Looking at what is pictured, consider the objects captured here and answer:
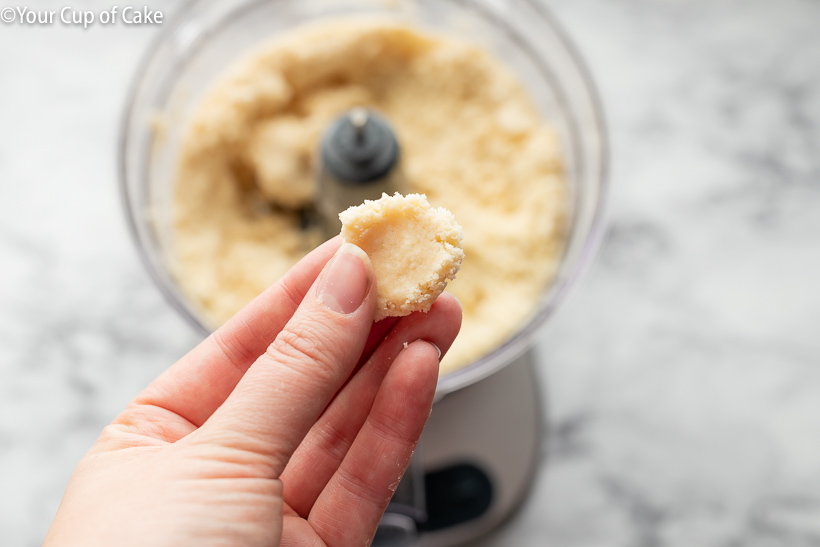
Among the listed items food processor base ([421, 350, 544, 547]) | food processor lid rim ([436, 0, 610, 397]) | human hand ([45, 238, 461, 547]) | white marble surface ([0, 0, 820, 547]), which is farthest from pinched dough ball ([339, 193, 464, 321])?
white marble surface ([0, 0, 820, 547])

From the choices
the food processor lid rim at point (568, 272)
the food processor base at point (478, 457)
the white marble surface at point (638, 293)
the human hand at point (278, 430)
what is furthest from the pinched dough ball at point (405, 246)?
the white marble surface at point (638, 293)

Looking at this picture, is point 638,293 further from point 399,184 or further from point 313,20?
point 313,20

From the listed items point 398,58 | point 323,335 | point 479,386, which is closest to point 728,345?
point 479,386

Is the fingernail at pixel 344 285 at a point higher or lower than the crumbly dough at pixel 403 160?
lower

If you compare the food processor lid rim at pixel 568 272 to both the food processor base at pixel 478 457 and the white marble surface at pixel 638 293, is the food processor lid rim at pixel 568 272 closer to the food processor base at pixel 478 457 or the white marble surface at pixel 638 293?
the food processor base at pixel 478 457

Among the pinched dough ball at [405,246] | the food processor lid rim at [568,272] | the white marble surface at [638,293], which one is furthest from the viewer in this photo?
the white marble surface at [638,293]

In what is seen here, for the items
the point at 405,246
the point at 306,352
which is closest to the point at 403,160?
the point at 405,246
